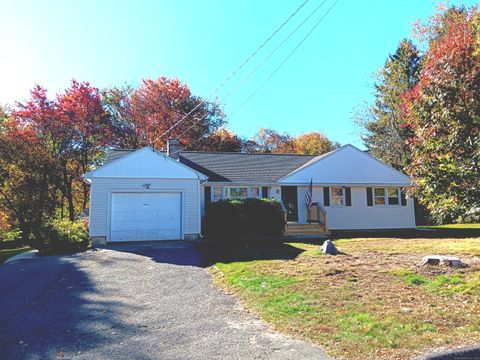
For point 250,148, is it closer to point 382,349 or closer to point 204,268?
point 204,268

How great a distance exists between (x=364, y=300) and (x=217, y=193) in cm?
1289

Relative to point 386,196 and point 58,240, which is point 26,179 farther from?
point 386,196

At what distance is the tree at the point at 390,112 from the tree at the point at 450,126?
23.5 meters

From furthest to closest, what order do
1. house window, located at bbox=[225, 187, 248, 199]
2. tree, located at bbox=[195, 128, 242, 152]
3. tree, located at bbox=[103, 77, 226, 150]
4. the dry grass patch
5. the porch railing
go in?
tree, located at bbox=[195, 128, 242, 152]
tree, located at bbox=[103, 77, 226, 150]
house window, located at bbox=[225, 187, 248, 199]
the porch railing
the dry grass patch

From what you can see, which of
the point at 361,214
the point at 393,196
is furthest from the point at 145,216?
the point at 393,196

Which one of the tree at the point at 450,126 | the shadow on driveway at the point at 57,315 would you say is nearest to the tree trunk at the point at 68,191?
the shadow on driveway at the point at 57,315

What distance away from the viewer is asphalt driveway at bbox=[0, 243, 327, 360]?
4355 millimetres

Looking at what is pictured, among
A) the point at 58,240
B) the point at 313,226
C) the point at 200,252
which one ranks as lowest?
the point at 200,252

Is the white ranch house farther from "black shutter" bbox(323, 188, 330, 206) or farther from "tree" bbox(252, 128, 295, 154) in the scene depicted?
"tree" bbox(252, 128, 295, 154)

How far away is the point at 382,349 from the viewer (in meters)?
4.10

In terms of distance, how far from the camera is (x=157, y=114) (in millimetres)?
30859

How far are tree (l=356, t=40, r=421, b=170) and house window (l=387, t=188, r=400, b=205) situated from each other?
10164mm

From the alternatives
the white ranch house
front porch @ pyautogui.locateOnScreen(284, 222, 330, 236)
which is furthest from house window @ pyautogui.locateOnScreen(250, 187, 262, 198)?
front porch @ pyautogui.locateOnScreen(284, 222, 330, 236)

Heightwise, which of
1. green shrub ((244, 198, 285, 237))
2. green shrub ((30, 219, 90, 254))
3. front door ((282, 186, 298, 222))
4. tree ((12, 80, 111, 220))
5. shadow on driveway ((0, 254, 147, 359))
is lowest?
shadow on driveway ((0, 254, 147, 359))
